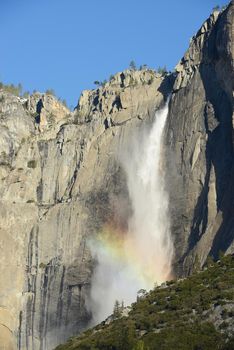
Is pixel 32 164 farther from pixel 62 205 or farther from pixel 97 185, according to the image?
pixel 97 185

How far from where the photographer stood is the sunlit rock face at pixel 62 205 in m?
133

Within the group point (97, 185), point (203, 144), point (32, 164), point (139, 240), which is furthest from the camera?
point (32, 164)

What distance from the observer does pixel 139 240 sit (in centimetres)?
13550

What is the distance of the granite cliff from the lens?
12581 cm

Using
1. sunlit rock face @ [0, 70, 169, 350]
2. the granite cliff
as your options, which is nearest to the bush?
sunlit rock face @ [0, 70, 169, 350]

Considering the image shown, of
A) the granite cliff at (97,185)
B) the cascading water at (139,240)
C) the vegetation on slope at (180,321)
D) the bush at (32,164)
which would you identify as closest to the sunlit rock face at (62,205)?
the bush at (32,164)

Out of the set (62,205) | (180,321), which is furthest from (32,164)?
(180,321)

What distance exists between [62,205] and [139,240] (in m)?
10.6

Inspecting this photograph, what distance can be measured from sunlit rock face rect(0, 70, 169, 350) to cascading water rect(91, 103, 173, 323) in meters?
1.32

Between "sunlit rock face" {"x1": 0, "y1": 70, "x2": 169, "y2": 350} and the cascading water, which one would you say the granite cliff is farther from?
the cascading water

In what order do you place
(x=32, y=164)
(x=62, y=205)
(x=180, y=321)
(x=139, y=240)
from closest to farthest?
(x=180, y=321) < (x=139, y=240) < (x=62, y=205) < (x=32, y=164)

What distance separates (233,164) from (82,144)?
25820 mm

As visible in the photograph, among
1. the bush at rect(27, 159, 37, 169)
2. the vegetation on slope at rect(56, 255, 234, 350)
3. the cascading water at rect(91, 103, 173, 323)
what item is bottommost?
the vegetation on slope at rect(56, 255, 234, 350)

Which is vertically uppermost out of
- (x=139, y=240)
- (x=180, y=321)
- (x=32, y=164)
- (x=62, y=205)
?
(x=32, y=164)
